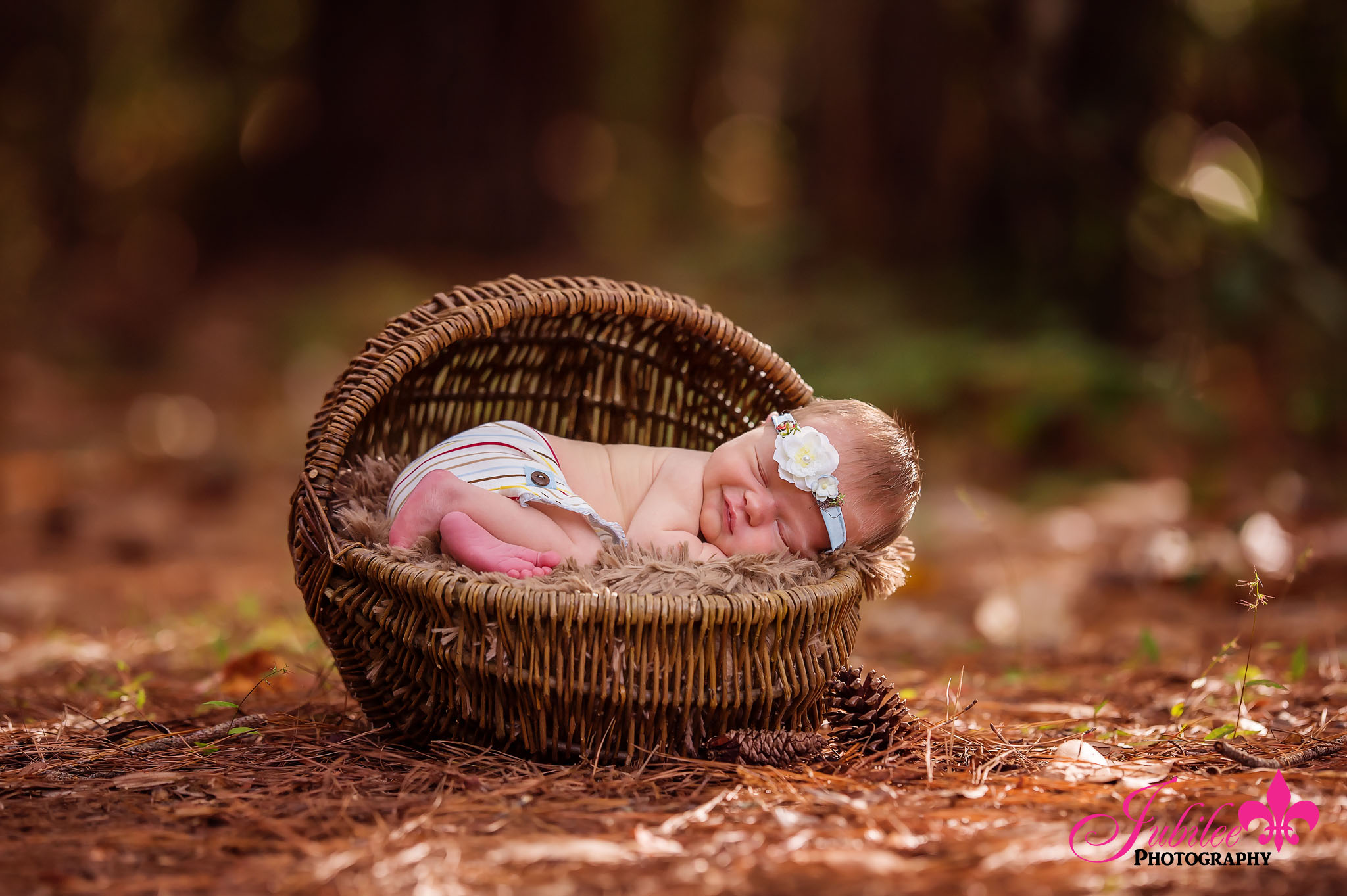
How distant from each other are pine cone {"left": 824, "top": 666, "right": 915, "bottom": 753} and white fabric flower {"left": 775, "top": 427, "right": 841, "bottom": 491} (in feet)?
1.33

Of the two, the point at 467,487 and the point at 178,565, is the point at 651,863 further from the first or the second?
the point at 178,565

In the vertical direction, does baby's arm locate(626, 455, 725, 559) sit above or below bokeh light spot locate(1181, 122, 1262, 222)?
below

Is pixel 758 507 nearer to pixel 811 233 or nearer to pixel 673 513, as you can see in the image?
pixel 673 513

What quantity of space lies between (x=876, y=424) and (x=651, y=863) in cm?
118

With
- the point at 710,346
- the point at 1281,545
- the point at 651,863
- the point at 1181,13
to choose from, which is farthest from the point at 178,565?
the point at 1181,13

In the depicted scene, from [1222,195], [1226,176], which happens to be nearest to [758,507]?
[1222,195]

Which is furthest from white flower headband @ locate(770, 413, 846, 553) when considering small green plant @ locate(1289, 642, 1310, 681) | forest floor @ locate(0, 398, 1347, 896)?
small green plant @ locate(1289, 642, 1310, 681)

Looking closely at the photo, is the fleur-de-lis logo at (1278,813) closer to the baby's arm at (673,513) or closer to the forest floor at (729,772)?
the forest floor at (729,772)

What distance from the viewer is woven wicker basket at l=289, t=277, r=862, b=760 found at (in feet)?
6.04

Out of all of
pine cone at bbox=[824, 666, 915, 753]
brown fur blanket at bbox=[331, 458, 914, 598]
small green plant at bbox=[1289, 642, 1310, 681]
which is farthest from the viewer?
small green plant at bbox=[1289, 642, 1310, 681]

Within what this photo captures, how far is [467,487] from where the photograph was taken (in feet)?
7.18

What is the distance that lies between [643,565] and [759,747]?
41 cm

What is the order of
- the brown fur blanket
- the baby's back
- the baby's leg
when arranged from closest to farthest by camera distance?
the brown fur blanket
the baby's leg
the baby's back

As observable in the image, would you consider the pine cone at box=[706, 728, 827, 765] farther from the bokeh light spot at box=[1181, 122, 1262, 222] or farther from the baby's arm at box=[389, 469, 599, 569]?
the bokeh light spot at box=[1181, 122, 1262, 222]
